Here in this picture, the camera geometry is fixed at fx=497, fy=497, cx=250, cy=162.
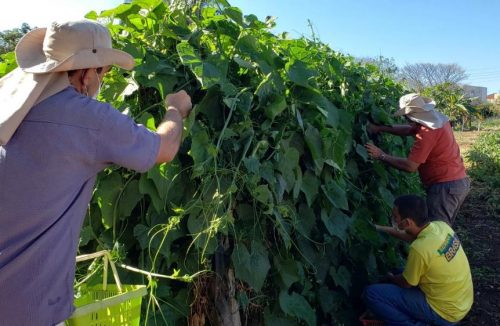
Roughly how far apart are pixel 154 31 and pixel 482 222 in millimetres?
5588

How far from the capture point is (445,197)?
3.82 m

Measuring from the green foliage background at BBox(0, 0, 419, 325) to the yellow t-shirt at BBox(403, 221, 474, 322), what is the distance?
59cm

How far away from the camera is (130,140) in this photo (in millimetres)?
1449

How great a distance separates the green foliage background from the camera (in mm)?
2029

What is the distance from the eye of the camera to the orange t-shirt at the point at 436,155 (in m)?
3.63

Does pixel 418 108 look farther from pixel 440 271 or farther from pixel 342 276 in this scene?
pixel 342 276

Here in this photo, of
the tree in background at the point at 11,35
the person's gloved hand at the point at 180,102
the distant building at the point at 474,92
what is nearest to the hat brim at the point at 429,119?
the person's gloved hand at the point at 180,102

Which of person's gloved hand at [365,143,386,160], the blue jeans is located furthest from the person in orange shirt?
the blue jeans

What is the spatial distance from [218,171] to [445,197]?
2.42 m

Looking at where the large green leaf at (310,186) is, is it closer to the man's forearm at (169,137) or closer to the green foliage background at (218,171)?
the green foliage background at (218,171)

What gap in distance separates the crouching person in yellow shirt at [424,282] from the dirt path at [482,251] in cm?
88

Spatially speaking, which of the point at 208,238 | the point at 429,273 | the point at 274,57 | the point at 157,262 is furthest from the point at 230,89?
the point at 429,273

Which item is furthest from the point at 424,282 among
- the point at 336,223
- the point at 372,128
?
the point at 372,128

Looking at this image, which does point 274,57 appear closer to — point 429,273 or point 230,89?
point 230,89
